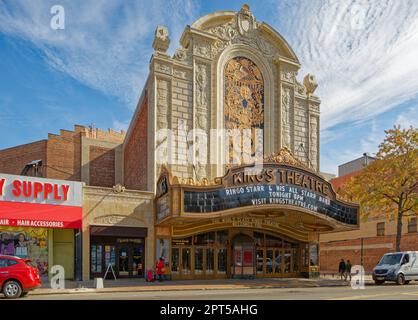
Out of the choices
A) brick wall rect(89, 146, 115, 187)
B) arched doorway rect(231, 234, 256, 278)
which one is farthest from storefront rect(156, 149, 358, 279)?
brick wall rect(89, 146, 115, 187)

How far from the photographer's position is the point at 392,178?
3456 cm

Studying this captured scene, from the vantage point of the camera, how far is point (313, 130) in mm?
37969

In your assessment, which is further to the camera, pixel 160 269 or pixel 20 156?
pixel 20 156

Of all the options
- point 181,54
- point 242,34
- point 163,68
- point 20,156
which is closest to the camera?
point 163,68

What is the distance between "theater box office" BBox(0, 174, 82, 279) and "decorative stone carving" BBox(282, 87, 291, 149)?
16.5m

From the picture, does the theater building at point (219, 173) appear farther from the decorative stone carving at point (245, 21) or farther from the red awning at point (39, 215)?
the red awning at point (39, 215)

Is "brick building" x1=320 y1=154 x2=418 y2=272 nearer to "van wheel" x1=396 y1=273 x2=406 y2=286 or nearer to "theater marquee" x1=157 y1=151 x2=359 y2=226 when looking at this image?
"theater marquee" x1=157 y1=151 x2=359 y2=226

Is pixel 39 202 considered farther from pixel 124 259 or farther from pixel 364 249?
pixel 364 249

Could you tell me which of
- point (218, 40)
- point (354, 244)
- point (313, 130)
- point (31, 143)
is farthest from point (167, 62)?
point (354, 244)

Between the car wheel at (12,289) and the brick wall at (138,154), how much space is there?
45.3 feet

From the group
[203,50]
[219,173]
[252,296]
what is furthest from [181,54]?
[252,296]

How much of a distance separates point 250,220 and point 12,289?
17.6 metres

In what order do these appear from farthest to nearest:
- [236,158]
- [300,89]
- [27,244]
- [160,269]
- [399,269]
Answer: [300,89] → [236,158] → [399,269] → [160,269] → [27,244]

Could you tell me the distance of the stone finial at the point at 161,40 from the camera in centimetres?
3156
